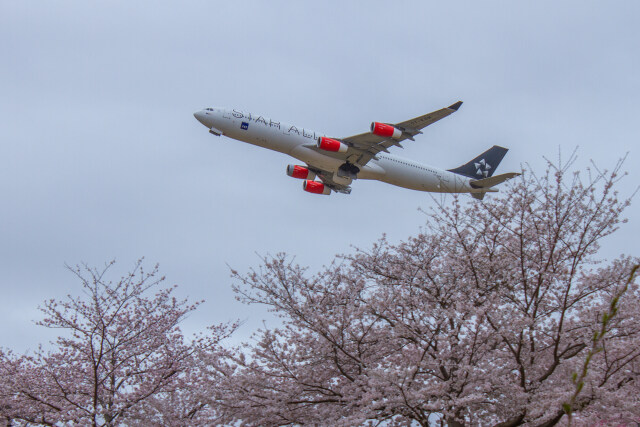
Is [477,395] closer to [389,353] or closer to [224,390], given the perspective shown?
[389,353]

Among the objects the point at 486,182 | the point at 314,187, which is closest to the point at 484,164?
the point at 486,182

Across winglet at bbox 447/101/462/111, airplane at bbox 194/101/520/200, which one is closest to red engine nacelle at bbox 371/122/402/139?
airplane at bbox 194/101/520/200

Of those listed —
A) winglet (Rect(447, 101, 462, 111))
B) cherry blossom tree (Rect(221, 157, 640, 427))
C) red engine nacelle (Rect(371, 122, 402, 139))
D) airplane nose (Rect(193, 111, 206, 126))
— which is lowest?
cherry blossom tree (Rect(221, 157, 640, 427))

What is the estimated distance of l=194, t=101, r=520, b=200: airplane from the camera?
115 ft

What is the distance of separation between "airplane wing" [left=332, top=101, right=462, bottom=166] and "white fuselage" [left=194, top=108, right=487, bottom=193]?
109cm

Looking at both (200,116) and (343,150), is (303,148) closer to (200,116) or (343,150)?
(343,150)

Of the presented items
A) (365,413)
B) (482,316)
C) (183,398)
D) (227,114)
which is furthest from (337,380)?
(227,114)

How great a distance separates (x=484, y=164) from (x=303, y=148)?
17110 millimetres

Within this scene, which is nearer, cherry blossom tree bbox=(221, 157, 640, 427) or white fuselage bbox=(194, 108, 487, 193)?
cherry blossom tree bbox=(221, 157, 640, 427)

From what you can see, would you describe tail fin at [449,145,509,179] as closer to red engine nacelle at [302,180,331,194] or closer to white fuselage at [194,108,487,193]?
white fuselage at [194,108,487,193]

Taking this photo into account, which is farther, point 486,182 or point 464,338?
point 486,182

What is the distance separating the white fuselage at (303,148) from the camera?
36.0 metres

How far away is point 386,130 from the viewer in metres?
34.5

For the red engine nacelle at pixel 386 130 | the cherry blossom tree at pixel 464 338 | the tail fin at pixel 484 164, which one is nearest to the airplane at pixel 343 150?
the red engine nacelle at pixel 386 130
